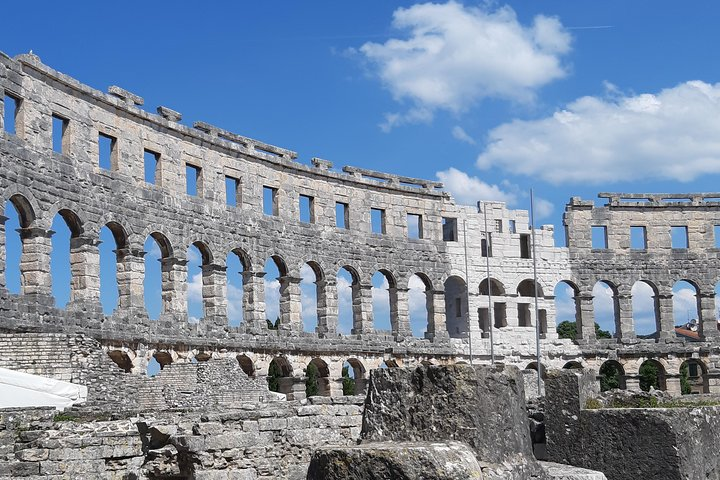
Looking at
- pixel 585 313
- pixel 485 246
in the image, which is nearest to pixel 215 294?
pixel 485 246

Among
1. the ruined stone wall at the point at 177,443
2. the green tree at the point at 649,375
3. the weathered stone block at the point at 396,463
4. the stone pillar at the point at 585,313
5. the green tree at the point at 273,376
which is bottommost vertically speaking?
the green tree at the point at 649,375

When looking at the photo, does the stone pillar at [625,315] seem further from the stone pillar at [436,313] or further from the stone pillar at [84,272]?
the stone pillar at [84,272]

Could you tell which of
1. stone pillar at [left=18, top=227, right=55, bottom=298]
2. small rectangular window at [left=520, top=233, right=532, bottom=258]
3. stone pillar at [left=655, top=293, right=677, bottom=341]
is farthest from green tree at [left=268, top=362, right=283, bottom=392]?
stone pillar at [left=18, top=227, right=55, bottom=298]

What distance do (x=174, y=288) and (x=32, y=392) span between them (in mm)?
12124

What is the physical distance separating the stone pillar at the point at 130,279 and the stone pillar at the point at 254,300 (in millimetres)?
4904

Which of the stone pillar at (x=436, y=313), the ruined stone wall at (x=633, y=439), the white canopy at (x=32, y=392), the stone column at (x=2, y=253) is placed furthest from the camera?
the stone pillar at (x=436, y=313)

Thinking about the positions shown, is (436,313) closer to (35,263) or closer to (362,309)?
(362,309)

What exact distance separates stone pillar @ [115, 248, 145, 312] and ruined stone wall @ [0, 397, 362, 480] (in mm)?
14317

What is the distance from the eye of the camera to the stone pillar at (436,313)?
120 feet

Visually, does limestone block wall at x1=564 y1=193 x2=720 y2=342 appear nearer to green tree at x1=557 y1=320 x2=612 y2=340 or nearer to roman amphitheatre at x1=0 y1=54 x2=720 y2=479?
roman amphitheatre at x1=0 y1=54 x2=720 y2=479

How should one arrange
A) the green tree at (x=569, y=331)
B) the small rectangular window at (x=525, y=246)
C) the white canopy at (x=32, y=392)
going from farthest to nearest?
1. the green tree at (x=569, y=331)
2. the small rectangular window at (x=525, y=246)
3. the white canopy at (x=32, y=392)

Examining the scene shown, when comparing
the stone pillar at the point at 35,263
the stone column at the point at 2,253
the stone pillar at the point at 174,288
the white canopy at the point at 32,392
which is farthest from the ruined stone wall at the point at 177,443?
the stone pillar at the point at 174,288

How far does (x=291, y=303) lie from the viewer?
32.5 metres

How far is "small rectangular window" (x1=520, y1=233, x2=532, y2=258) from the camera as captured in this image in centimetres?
3947
